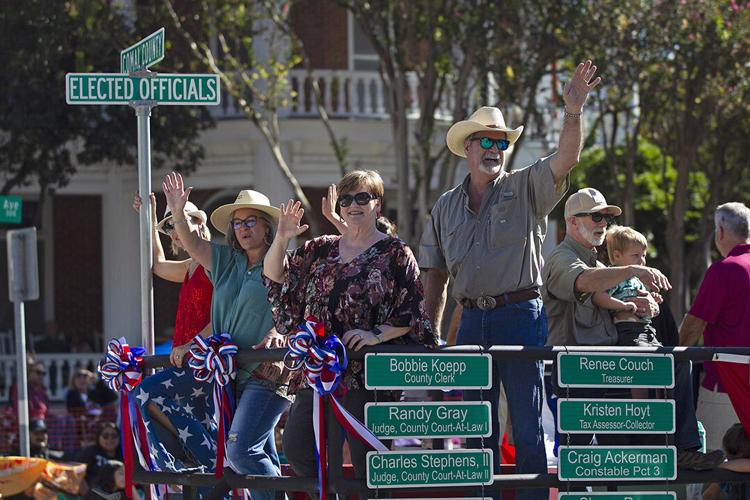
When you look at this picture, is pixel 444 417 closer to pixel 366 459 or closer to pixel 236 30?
pixel 366 459

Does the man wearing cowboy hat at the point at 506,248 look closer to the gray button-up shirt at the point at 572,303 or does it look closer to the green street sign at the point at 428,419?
the green street sign at the point at 428,419

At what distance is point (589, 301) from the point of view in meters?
7.46

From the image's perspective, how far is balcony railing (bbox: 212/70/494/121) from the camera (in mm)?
21562

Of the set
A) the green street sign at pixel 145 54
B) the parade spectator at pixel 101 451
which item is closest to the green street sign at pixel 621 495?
the green street sign at pixel 145 54

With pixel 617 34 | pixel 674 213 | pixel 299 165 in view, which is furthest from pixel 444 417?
pixel 299 165

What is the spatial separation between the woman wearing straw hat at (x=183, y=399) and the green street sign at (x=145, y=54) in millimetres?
831

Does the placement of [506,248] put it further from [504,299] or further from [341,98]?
[341,98]

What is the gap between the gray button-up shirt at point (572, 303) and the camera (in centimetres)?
744

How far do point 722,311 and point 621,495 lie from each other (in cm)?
174

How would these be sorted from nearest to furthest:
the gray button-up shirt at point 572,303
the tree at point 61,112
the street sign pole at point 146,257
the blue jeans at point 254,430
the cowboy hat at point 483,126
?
the blue jeans at point 254,430 → the cowboy hat at point 483,126 → the gray button-up shirt at point 572,303 → the street sign pole at point 146,257 → the tree at point 61,112

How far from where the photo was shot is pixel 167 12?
61.1 feet

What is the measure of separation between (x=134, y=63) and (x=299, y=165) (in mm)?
13965

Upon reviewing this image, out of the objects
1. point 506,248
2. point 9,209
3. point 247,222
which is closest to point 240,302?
point 247,222

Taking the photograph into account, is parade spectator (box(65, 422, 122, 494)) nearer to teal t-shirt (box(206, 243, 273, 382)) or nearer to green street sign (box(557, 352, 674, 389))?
teal t-shirt (box(206, 243, 273, 382))
